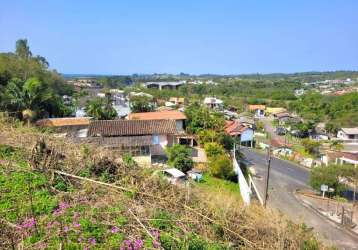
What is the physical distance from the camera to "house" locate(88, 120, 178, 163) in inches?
768

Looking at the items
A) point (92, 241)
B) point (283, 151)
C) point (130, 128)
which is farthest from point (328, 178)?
point (92, 241)

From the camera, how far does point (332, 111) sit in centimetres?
5212

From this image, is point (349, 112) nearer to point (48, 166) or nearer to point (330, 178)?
point (330, 178)

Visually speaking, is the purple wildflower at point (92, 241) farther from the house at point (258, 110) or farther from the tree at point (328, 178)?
the house at point (258, 110)

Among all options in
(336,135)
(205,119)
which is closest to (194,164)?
Result: (205,119)

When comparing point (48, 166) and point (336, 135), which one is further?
point (336, 135)

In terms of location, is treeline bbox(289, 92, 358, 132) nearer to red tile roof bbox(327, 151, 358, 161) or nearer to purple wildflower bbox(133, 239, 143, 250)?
red tile roof bbox(327, 151, 358, 161)

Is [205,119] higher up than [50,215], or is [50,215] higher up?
[50,215]

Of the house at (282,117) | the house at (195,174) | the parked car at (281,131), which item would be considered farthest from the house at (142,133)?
the house at (282,117)

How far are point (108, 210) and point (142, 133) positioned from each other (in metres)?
16.2

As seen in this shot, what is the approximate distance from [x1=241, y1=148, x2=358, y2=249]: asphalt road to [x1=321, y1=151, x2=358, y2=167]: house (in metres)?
2.62

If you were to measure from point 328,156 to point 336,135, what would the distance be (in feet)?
55.9

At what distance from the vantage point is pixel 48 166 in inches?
218

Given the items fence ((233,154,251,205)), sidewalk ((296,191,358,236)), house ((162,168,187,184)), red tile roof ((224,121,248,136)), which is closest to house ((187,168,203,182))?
fence ((233,154,251,205))
